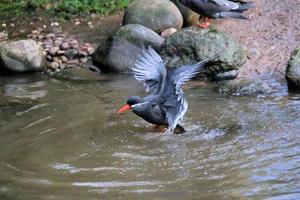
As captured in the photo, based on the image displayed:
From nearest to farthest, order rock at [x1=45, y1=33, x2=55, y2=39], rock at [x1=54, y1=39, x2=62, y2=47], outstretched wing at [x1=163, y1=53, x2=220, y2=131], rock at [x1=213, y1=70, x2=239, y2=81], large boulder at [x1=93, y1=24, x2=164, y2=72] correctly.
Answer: outstretched wing at [x1=163, y1=53, x2=220, y2=131], rock at [x1=213, y1=70, x2=239, y2=81], large boulder at [x1=93, y1=24, x2=164, y2=72], rock at [x1=54, y1=39, x2=62, y2=47], rock at [x1=45, y1=33, x2=55, y2=39]

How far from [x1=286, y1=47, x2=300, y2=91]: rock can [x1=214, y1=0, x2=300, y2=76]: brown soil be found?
827mm

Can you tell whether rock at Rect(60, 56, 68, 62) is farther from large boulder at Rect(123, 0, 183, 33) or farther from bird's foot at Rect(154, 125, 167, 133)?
bird's foot at Rect(154, 125, 167, 133)

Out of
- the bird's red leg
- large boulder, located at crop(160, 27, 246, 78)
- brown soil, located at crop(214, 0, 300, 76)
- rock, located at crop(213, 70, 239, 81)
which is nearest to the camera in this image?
rock, located at crop(213, 70, 239, 81)

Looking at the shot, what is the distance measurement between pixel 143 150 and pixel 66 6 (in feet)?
23.5

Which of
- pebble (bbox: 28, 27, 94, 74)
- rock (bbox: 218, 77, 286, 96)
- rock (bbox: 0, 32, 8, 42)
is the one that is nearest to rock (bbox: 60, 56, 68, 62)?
pebble (bbox: 28, 27, 94, 74)

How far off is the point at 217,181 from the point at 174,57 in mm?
4493

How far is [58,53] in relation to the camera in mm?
10602

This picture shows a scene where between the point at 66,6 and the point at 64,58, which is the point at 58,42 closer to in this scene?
the point at 64,58

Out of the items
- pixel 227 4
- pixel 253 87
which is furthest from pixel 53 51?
pixel 253 87

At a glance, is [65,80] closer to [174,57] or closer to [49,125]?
[174,57]

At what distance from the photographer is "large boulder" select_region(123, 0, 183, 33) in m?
10.6

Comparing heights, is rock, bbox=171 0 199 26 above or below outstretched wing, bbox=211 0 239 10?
below

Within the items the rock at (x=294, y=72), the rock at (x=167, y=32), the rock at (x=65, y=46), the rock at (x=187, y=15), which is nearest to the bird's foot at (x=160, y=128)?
the rock at (x=294, y=72)

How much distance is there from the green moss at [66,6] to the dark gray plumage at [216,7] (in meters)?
3.00
